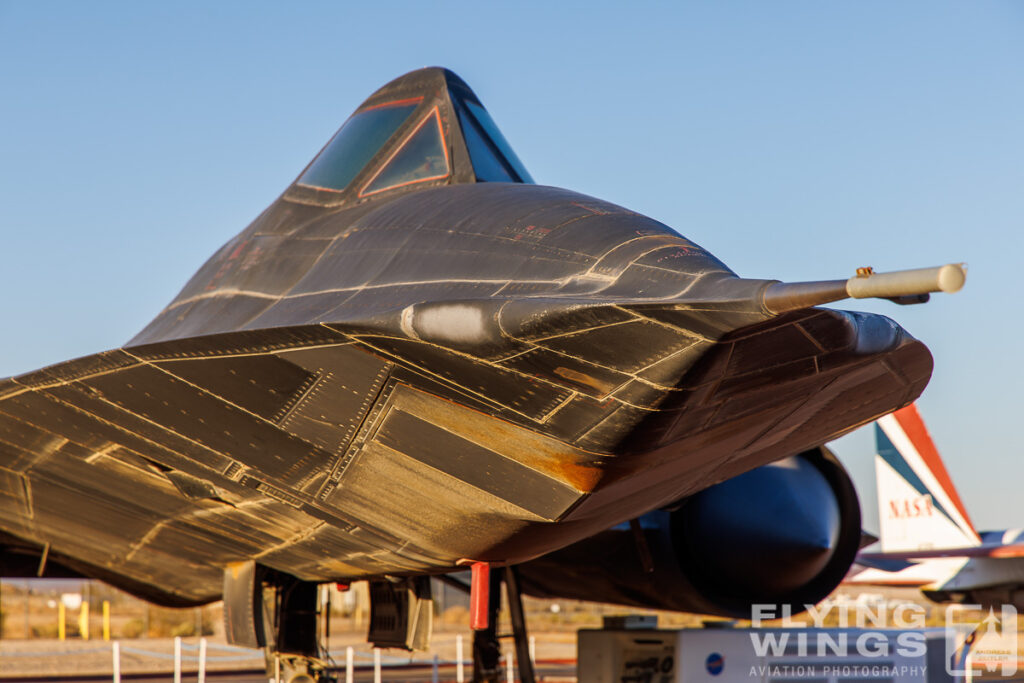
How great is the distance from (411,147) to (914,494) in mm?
32367

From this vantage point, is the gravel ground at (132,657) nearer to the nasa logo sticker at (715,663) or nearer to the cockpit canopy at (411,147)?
the nasa logo sticker at (715,663)

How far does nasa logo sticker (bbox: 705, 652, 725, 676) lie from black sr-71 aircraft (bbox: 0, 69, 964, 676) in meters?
2.47

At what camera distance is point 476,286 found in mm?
3805

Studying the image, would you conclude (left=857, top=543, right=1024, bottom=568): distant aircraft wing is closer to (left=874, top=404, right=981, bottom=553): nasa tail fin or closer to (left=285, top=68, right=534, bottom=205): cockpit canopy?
(left=874, top=404, right=981, bottom=553): nasa tail fin

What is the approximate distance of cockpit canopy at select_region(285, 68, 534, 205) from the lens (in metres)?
5.58

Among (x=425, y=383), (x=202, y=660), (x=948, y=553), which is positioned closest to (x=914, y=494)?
(x=948, y=553)

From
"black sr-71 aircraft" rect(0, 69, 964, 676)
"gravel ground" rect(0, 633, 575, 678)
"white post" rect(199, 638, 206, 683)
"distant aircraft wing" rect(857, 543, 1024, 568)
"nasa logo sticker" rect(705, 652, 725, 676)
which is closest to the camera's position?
"black sr-71 aircraft" rect(0, 69, 964, 676)

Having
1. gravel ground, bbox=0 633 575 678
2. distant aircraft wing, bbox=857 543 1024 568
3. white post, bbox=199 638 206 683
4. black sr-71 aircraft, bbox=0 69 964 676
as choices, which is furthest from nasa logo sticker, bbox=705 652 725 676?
distant aircraft wing, bbox=857 543 1024 568

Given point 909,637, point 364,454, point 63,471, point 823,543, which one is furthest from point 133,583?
point 909,637

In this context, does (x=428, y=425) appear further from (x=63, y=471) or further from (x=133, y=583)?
(x=133, y=583)

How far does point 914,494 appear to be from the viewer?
33.9 metres

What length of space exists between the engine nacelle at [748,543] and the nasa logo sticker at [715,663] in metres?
0.75

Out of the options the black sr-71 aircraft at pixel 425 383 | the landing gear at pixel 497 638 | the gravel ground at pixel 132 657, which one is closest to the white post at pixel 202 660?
the gravel ground at pixel 132 657

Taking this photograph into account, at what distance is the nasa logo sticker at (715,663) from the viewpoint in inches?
316
